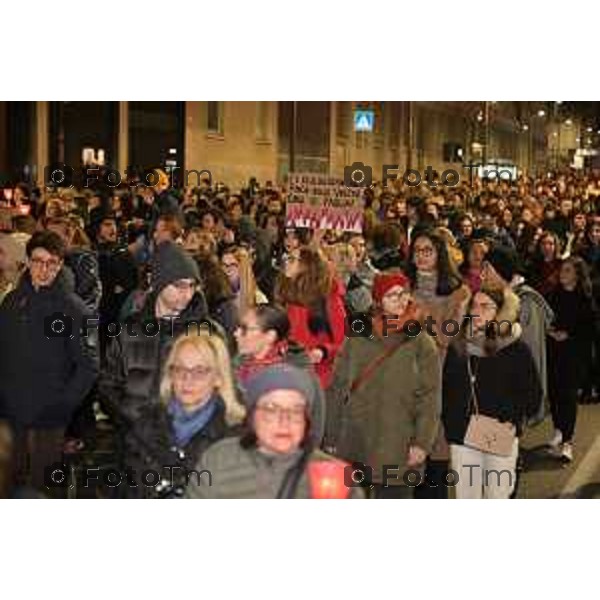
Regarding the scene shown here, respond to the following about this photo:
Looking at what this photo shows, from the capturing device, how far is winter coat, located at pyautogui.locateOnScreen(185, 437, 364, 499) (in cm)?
488

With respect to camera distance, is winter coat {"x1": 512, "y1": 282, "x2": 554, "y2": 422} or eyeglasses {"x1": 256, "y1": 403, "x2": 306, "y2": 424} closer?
eyeglasses {"x1": 256, "y1": 403, "x2": 306, "y2": 424}

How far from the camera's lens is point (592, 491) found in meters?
7.29

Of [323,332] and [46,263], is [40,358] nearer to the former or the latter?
[46,263]

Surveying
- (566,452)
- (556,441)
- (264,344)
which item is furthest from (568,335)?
(264,344)

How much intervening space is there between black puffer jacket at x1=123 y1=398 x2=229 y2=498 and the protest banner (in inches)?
111

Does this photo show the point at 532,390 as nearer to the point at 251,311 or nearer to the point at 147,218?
the point at 251,311

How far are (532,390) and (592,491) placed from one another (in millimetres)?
1458

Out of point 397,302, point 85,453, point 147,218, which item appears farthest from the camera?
point 147,218

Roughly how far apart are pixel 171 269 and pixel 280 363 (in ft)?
2.34

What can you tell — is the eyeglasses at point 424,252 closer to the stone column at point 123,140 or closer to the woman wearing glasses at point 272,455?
the stone column at point 123,140

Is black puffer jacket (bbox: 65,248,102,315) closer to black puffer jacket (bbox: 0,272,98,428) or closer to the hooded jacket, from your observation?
black puffer jacket (bbox: 0,272,98,428)

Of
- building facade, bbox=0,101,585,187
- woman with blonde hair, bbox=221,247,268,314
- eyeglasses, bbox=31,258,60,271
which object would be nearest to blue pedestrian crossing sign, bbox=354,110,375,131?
building facade, bbox=0,101,585,187

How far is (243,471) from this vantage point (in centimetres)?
489
